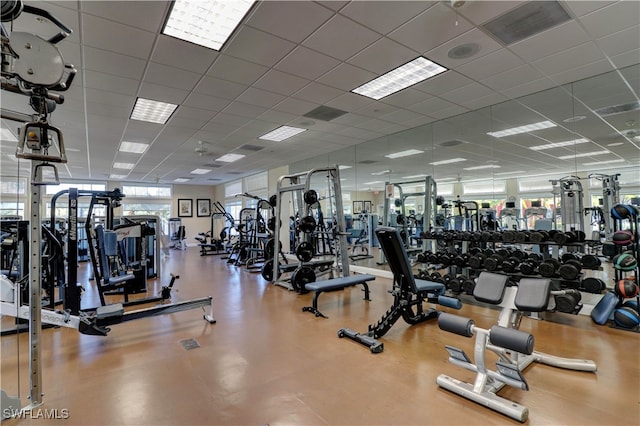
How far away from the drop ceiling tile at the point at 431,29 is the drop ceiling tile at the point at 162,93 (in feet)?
9.67

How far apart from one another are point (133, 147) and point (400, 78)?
6.51 metres

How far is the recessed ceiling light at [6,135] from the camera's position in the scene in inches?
224

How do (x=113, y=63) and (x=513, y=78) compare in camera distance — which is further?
(x=513, y=78)

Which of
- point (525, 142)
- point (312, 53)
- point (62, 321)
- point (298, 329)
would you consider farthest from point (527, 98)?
point (62, 321)

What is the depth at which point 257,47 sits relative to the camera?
321 cm

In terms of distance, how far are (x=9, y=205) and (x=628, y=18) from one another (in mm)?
7883

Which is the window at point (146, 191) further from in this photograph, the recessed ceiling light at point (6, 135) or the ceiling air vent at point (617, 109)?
the ceiling air vent at point (617, 109)

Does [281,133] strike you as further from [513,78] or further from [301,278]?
[513,78]

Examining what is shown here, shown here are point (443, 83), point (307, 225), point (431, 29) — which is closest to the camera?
point (431, 29)

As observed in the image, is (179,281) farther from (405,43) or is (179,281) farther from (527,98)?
(527,98)

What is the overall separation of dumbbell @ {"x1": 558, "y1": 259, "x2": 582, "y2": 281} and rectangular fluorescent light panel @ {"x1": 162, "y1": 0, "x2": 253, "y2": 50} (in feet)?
13.6

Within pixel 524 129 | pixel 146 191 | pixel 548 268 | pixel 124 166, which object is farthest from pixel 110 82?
pixel 146 191

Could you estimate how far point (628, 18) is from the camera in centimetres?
280

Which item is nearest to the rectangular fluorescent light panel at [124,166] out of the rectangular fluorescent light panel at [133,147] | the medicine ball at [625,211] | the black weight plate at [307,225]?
the rectangular fluorescent light panel at [133,147]
